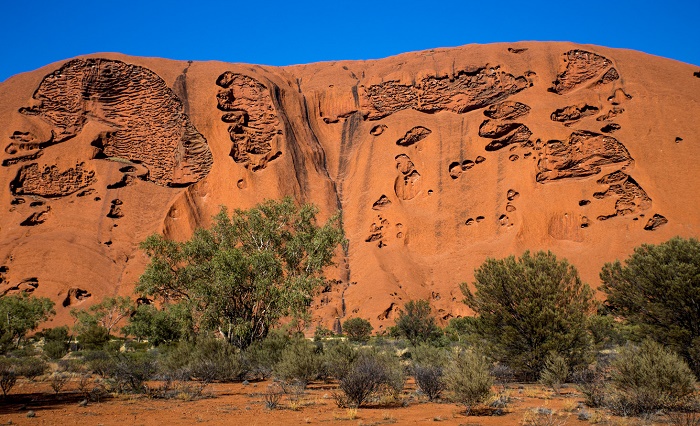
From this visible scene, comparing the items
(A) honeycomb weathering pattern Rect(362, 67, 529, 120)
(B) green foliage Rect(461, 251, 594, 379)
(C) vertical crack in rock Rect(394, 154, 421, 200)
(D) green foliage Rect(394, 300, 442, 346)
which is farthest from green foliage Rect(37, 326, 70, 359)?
(A) honeycomb weathering pattern Rect(362, 67, 529, 120)

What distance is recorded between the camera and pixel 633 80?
213 feet

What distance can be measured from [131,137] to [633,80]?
210 feet

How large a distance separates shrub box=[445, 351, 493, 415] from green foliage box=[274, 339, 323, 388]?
19.5 ft

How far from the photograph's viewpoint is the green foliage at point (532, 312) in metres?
16.6

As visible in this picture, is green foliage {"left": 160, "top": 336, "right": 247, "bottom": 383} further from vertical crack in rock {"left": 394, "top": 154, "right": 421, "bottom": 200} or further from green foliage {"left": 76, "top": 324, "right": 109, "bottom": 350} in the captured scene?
vertical crack in rock {"left": 394, "top": 154, "right": 421, "bottom": 200}

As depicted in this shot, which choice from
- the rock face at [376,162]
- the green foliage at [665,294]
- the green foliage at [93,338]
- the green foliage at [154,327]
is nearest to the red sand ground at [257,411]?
the green foliage at [665,294]

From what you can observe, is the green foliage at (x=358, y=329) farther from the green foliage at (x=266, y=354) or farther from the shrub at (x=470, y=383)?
the shrub at (x=470, y=383)

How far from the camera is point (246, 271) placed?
20953 mm

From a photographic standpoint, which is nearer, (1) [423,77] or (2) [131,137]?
(2) [131,137]

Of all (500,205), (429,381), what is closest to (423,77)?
(500,205)

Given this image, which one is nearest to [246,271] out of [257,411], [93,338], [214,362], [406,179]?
[214,362]

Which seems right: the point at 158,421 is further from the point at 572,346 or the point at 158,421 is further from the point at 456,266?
the point at 456,266

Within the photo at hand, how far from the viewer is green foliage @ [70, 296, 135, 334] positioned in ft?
128

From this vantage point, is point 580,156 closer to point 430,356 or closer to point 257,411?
Answer: point 430,356
